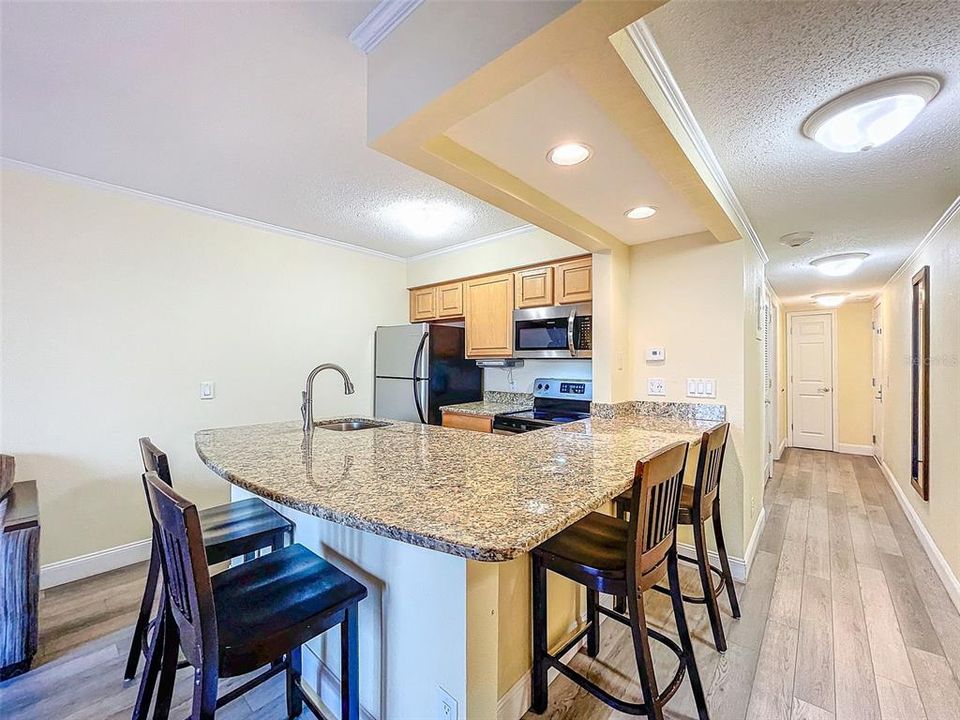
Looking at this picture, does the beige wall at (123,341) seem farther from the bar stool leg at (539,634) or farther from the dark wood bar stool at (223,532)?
the bar stool leg at (539,634)

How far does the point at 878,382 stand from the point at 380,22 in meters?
6.86

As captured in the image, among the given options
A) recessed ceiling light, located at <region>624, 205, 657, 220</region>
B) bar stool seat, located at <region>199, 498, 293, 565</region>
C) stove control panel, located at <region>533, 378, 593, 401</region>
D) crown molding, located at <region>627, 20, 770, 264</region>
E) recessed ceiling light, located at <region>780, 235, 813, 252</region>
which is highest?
crown molding, located at <region>627, 20, 770, 264</region>

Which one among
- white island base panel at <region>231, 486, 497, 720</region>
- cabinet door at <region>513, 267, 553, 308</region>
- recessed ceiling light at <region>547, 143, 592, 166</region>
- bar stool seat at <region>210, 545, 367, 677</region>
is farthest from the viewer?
cabinet door at <region>513, 267, 553, 308</region>

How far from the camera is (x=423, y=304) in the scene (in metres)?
4.25

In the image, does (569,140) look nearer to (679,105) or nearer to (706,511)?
(679,105)

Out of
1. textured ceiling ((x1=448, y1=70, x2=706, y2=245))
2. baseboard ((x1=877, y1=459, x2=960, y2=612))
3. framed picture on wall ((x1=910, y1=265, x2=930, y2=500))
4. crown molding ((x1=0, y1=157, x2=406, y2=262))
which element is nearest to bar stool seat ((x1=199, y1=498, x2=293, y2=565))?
textured ceiling ((x1=448, y1=70, x2=706, y2=245))

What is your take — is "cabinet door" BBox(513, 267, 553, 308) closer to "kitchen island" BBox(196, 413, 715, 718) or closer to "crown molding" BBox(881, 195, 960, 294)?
"kitchen island" BBox(196, 413, 715, 718)

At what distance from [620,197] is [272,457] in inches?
78.9

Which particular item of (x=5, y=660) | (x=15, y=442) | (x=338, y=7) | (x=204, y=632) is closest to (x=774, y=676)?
(x=204, y=632)

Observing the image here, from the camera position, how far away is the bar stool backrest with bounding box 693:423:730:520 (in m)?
1.72

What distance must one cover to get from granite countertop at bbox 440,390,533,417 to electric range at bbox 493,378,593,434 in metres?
0.11

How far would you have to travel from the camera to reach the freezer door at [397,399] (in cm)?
367

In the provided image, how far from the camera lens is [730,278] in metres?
2.61

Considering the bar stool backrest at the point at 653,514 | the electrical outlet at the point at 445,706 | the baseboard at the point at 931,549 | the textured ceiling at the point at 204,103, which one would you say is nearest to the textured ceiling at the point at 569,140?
the textured ceiling at the point at 204,103
